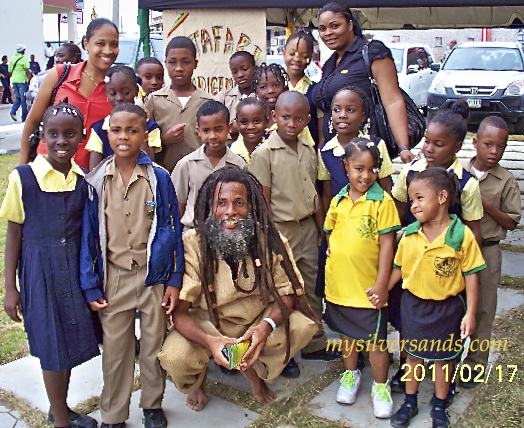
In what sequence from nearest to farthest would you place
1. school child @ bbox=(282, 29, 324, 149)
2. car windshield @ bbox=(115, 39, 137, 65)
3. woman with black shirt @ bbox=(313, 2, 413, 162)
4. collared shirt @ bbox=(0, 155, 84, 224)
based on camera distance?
collared shirt @ bbox=(0, 155, 84, 224)
woman with black shirt @ bbox=(313, 2, 413, 162)
school child @ bbox=(282, 29, 324, 149)
car windshield @ bbox=(115, 39, 137, 65)

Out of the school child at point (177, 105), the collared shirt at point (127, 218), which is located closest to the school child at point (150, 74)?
the school child at point (177, 105)

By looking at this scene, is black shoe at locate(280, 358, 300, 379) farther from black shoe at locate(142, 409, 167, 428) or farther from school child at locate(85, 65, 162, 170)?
school child at locate(85, 65, 162, 170)

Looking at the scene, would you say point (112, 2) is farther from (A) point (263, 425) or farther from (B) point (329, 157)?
(A) point (263, 425)

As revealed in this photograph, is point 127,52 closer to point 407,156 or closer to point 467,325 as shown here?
point 407,156

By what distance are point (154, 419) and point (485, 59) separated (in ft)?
40.8

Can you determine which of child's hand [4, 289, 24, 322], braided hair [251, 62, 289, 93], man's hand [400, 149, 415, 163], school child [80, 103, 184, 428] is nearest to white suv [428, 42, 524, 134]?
braided hair [251, 62, 289, 93]

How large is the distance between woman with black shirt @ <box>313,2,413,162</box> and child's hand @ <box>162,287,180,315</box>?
57.6 inches

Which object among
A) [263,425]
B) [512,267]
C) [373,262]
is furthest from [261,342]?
[512,267]

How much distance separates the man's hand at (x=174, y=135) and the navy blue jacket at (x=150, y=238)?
2.50 feet

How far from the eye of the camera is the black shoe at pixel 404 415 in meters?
2.80

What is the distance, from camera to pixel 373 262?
298 cm

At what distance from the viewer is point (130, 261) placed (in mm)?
2787

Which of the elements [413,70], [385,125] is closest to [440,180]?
[385,125]

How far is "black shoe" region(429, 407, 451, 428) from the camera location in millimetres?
2755
